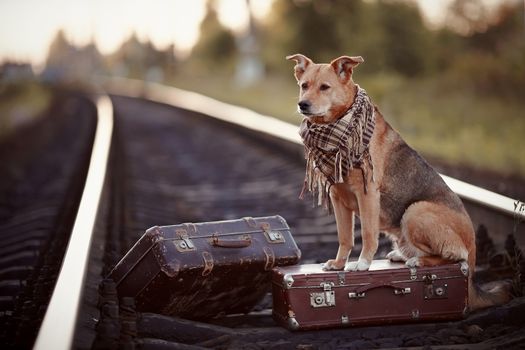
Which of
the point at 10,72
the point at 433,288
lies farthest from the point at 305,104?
the point at 10,72

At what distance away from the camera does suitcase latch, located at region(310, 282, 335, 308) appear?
185 inches

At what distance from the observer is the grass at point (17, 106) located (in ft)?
63.9

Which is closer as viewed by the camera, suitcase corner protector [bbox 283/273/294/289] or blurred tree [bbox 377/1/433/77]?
suitcase corner protector [bbox 283/273/294/289]

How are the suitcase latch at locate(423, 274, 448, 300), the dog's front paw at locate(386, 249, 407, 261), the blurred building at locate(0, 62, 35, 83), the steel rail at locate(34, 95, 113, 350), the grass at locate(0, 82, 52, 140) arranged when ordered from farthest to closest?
the blurred building at locate(0, 62, 35, 83) → the grass at locate(0, 82, 52, 140) → the dog's front paw at locate(386, 249, 407, 261) → the suitcase latch at locate(423, 274, 448, 300) → the steel rail at locate(34, 95, 113, 350)

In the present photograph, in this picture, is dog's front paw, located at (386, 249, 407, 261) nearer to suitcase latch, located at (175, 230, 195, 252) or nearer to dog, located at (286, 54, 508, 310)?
dog, located at (286, 54, 508, 310)

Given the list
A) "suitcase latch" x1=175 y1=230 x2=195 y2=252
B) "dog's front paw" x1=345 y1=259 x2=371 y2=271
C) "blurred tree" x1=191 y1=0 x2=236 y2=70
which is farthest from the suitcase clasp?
"blurred tree" x1=191 y1=0 x2=236 y2=70

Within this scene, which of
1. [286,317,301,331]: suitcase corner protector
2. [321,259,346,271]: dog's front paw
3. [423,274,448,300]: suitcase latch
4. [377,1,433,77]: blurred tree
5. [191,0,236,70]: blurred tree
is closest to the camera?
[286,317,301,331]: suitcase corner protector

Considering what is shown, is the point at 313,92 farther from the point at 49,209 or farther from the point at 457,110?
the point at 457,110

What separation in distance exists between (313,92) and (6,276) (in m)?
2.55

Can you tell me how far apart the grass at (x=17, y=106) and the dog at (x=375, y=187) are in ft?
41.7

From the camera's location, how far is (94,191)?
731 centimetres

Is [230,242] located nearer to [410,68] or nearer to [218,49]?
[410,68]

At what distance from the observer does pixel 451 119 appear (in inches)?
677

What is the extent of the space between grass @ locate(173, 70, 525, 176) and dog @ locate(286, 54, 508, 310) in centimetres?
555
